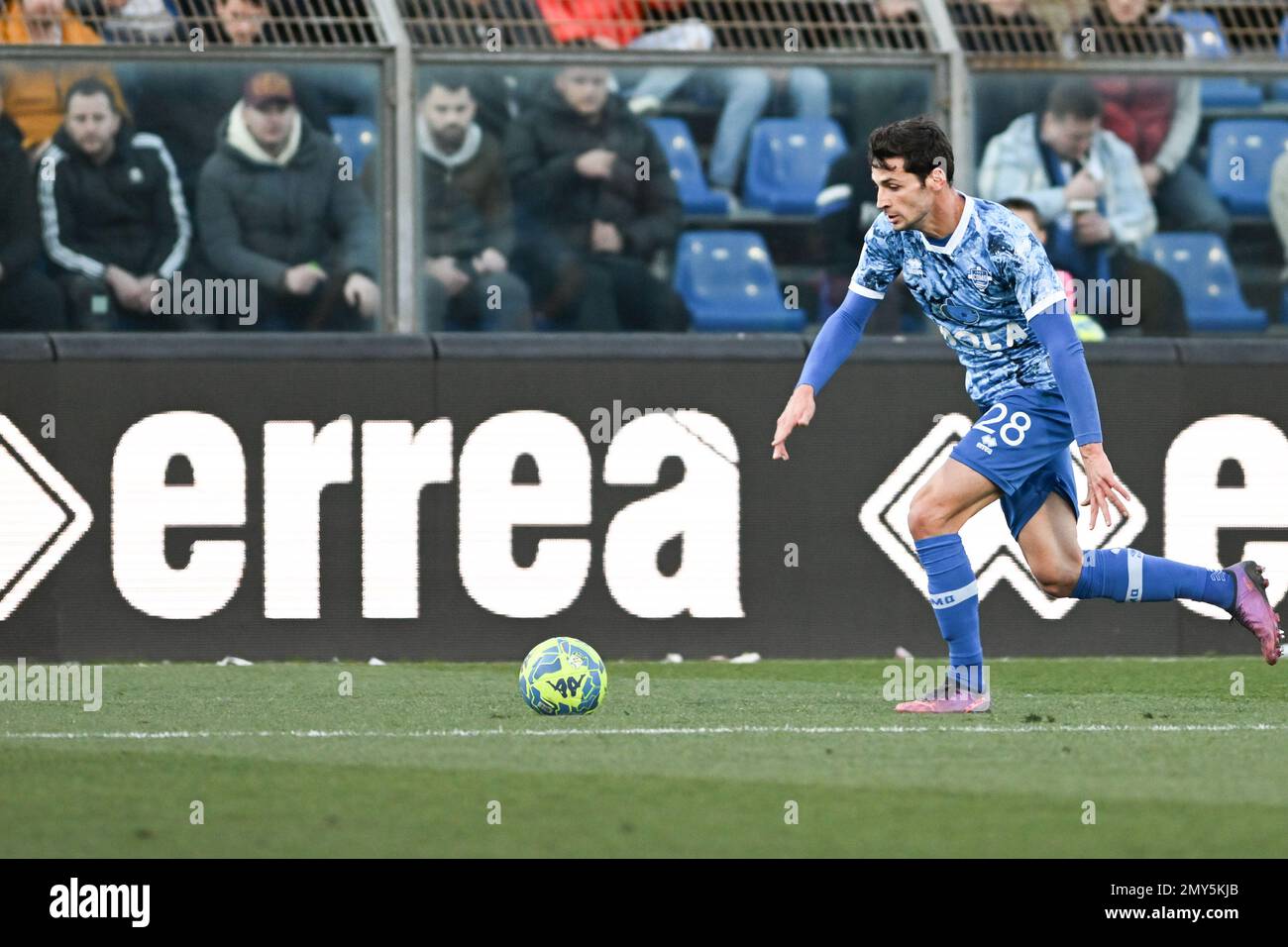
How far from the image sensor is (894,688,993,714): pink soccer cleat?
7793mm

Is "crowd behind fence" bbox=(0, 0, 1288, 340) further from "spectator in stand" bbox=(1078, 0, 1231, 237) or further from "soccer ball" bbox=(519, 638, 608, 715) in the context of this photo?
"soccer ball" bbox=(519, 638, 608, 715)

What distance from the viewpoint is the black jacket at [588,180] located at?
10.6 meters

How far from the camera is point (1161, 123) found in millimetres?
11086

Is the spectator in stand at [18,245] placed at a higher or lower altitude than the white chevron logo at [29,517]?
higher

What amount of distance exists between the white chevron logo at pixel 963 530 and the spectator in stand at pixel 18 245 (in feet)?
12.4

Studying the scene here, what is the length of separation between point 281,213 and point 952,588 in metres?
4.04

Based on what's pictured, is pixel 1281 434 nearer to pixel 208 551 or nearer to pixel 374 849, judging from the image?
pixel 208 551

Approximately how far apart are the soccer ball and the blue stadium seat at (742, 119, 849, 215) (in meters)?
3.59

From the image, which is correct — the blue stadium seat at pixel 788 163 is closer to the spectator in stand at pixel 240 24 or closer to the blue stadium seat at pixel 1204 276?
the blue stadium seat at pixel 1204 276

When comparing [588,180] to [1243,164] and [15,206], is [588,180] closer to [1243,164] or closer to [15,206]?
[15,206]

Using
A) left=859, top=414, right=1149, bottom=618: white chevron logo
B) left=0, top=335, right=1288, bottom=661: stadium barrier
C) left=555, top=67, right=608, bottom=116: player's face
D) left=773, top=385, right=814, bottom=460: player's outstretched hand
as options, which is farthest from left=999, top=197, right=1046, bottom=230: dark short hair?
left=773, top=385, right=814, bottom=460: player's outstretched hand

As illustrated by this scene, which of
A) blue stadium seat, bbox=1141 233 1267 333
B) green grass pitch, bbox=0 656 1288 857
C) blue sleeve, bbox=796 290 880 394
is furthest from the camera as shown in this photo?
blue stadium seat, bbox=1141 233 1267 333

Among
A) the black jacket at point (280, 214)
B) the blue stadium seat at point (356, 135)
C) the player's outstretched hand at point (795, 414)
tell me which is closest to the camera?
the player's outstretched hand at point (795, 414)

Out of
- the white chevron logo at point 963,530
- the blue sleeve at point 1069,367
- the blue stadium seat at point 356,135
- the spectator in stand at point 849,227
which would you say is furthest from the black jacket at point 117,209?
the blue sleeve at point 1069,367
